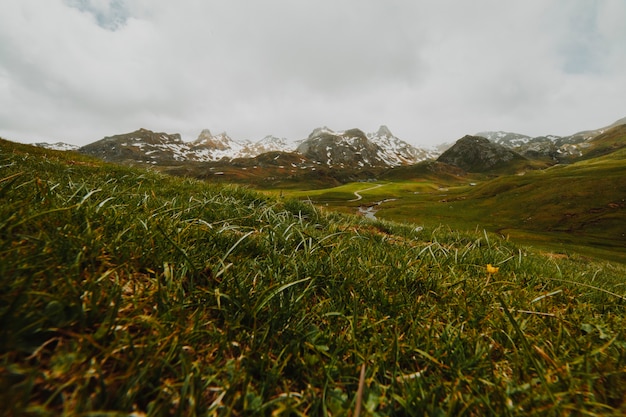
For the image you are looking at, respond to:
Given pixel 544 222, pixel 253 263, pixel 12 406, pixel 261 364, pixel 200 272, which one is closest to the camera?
pixel 12 406

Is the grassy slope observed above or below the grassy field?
above

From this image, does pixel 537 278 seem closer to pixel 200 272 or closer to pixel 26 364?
pixel 200 272

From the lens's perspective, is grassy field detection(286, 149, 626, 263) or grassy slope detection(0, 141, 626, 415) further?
grassy field detection(286, 149, 626, 263)

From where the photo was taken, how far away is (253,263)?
3029mm

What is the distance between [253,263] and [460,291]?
8.77 feet

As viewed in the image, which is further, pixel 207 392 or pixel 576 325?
pixel 576 325

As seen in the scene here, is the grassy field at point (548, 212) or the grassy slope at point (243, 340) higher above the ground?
the grassy slope at point (243, 340)

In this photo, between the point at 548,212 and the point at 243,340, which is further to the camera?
the point at 548,212

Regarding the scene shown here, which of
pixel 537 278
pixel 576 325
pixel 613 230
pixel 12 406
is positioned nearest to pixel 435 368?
pixel 576 325

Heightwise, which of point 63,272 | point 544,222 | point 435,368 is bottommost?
point 544,222

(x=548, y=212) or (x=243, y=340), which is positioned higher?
(x=243, y=340)

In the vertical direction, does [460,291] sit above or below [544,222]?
above

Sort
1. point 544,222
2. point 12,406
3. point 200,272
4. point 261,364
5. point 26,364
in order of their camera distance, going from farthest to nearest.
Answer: point 544,222 < point 200,272 < point 261,364 < point 26,364 < point 12,406

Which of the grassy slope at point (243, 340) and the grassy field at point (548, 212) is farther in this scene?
the grassy field at point (548, 212)
